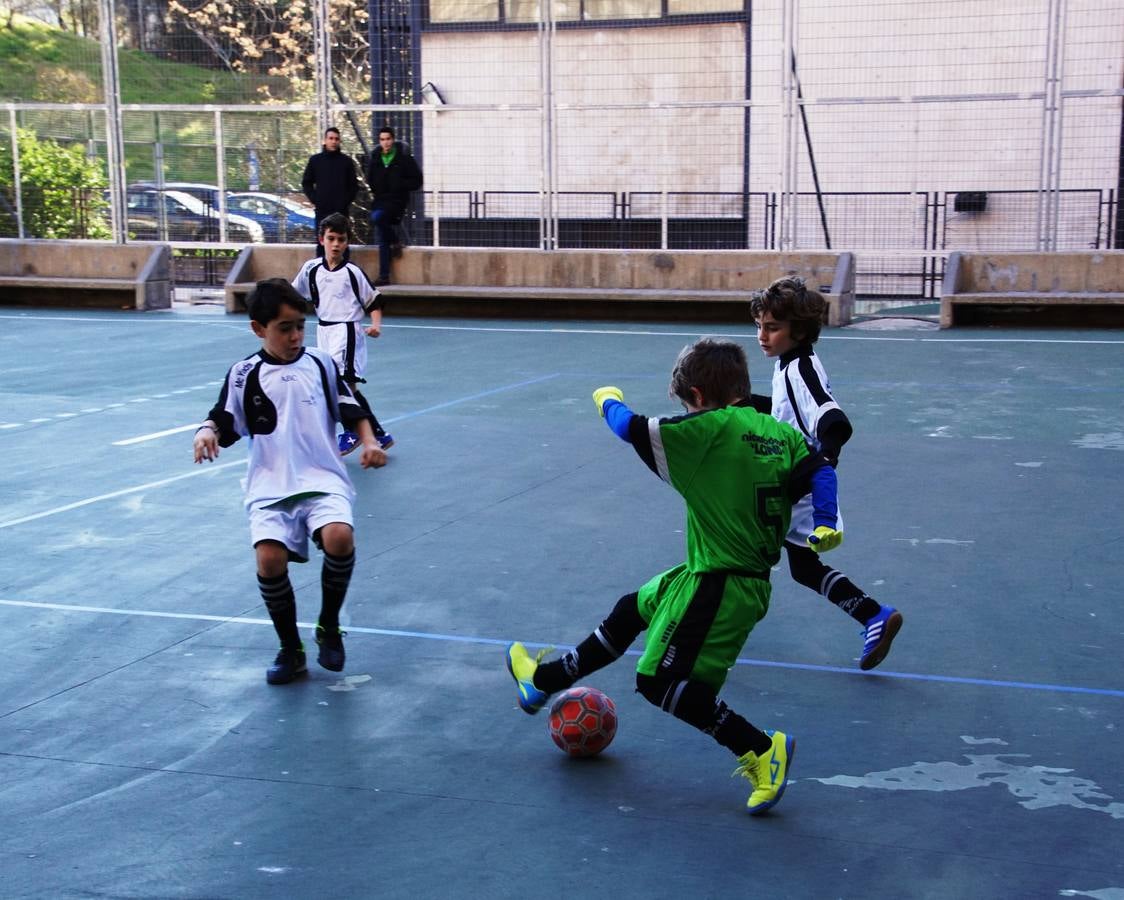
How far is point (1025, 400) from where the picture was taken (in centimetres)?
1202

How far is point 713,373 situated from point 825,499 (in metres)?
0.58

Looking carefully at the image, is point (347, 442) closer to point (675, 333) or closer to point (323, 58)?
point (675, 333)

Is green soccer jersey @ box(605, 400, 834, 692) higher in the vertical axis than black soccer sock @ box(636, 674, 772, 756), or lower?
higher

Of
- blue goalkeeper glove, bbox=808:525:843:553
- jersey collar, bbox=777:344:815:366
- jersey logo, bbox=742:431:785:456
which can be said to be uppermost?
jersey collar, bbox=777:344:815:366

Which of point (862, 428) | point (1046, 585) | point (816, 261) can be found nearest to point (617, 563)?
point (1046, 585)

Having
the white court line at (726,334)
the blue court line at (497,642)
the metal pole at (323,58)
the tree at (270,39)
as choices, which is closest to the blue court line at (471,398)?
the white court line at (726,334)

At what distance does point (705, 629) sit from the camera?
426 cm

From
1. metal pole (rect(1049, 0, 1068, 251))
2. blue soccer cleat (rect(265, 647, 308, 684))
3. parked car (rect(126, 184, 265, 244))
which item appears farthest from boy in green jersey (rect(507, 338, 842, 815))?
parked car (rect(126, 184, 265, 244))

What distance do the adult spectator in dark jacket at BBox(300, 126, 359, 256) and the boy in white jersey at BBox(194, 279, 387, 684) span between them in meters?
14.4

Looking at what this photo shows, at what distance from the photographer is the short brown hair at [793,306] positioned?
18.3ft

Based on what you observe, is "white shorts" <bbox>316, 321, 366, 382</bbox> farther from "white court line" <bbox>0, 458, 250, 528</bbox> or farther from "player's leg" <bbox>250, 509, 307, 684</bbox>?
"player's leg" <bbox>250, 509, 307, 684</bbox>

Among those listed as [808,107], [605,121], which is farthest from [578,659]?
[808,107]

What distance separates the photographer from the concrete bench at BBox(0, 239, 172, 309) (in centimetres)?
2133

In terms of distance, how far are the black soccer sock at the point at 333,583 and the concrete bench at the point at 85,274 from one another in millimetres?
16741
